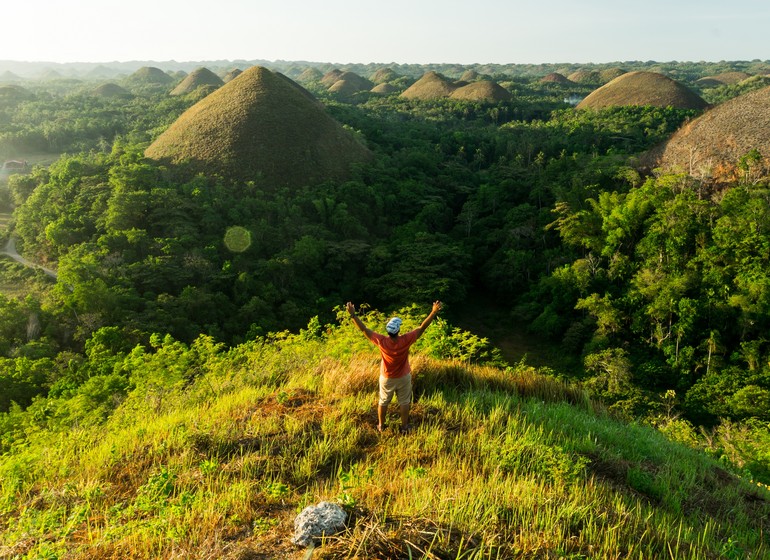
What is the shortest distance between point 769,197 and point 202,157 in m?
29.4

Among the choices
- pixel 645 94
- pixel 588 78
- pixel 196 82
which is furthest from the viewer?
pixel 588 78

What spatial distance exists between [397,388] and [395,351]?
0.40m

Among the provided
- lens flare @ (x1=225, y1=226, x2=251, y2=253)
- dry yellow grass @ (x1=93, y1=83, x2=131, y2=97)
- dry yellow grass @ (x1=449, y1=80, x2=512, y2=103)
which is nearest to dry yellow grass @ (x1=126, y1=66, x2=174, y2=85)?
dry yellow grass @ (x1=93, y1=83, x2=131, y2=97)

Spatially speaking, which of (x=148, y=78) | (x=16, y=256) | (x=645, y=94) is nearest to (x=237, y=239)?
(x=16, y=256)

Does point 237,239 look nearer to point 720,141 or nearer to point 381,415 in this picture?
point 381,415

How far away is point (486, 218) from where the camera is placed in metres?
26.9

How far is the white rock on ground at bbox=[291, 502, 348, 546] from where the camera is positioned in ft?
8.46

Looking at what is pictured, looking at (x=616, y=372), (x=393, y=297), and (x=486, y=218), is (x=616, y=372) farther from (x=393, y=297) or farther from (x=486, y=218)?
(x=486, y=218)

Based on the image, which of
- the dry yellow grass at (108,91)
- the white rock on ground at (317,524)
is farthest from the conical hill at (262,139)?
the dry yellow grass at (108,91)

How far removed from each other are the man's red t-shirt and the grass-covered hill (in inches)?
23.4

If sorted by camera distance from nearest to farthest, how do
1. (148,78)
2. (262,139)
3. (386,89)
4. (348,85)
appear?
(262,139), (386,89), (348,85), (148,78)

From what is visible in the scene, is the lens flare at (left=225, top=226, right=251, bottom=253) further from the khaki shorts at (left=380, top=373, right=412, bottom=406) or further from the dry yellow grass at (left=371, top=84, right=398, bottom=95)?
the dry yellow grass at (left=371, top=84, right=398, bottom=95)

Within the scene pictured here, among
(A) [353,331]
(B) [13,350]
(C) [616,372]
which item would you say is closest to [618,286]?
(C) [616,372]

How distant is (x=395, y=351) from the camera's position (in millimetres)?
4332
